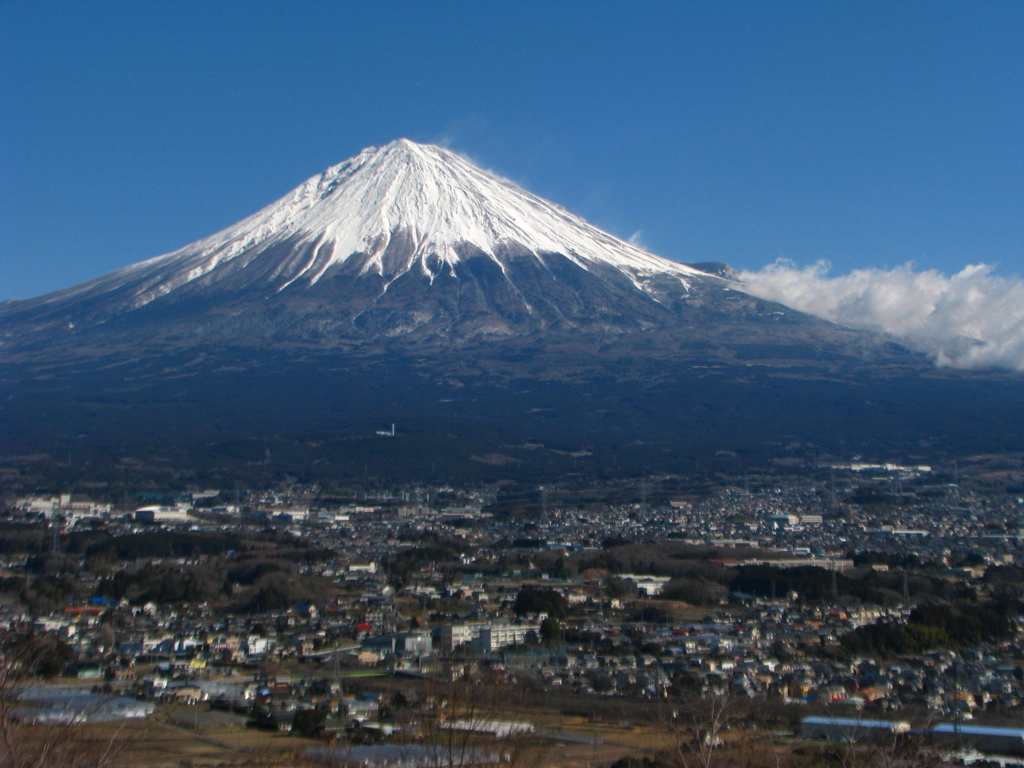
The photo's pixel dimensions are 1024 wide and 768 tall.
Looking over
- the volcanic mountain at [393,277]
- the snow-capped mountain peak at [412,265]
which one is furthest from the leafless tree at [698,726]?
the snow-capped mountain peak at [412,265]

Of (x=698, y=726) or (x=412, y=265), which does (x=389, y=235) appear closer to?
(x=412, y=265)

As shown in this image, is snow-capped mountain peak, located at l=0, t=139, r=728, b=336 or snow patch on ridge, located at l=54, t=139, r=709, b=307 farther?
snow patch on ridge, located at l=54, t=139, r=709, b=307

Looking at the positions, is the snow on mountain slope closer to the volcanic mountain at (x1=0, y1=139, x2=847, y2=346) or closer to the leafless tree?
the volcanic mountain at (x1=0, y1=139, x2=847, y2=346)

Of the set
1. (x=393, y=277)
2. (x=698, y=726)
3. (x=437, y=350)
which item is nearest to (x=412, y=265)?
(x=393, y=277)

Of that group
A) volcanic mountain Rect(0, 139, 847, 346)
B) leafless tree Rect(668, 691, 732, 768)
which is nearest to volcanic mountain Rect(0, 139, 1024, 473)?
volcanic mountain Rect(0, 139, 847, 346)

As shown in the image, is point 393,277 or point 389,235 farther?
point 389,235
